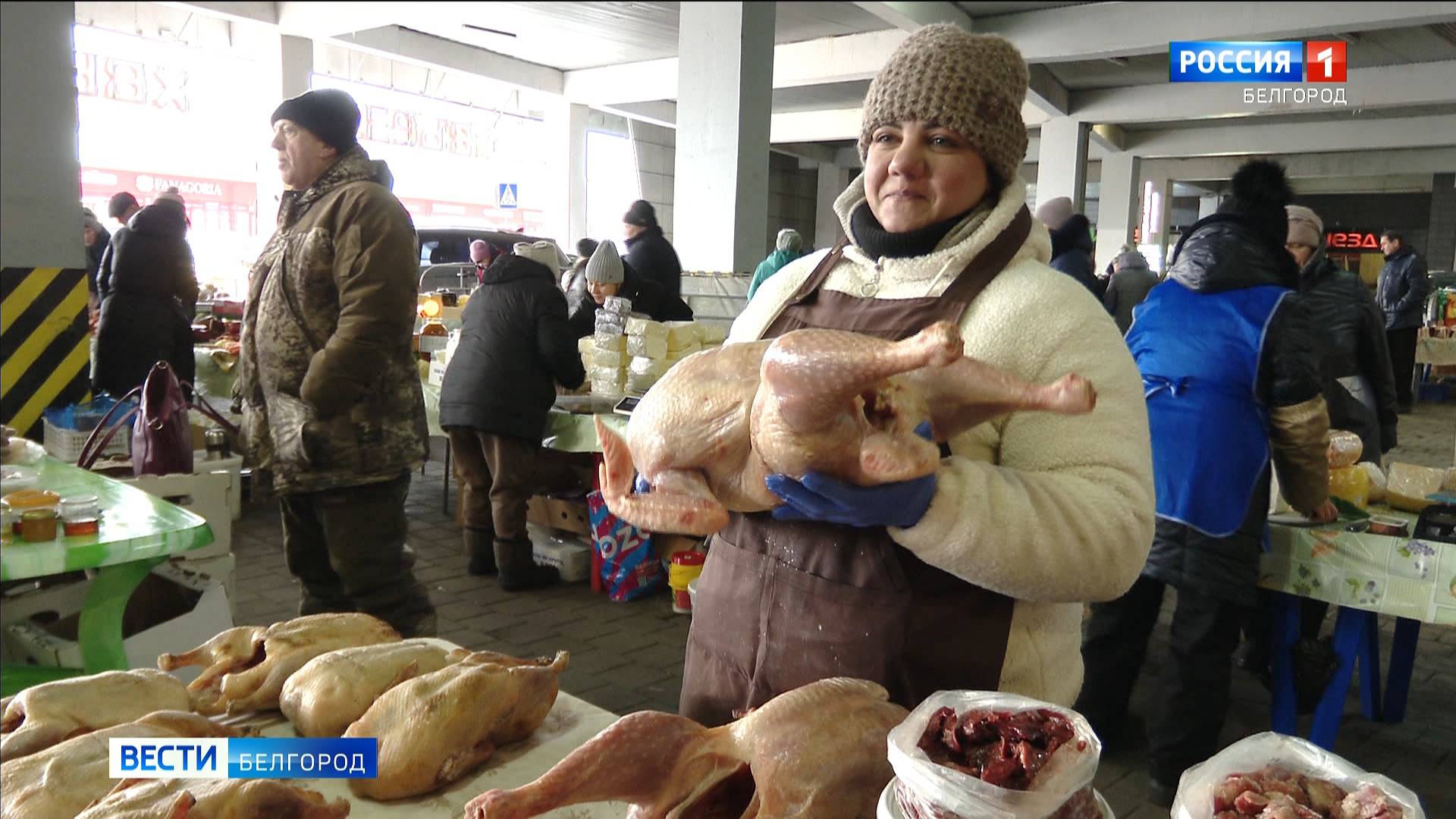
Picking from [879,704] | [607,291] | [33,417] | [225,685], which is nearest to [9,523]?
[225,685]

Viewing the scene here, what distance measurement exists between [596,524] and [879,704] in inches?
151

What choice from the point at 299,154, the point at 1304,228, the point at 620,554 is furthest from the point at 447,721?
the point at 1304,228

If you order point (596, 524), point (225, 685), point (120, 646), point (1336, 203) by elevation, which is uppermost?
point (1336, 203)

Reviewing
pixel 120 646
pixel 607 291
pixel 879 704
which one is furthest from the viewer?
pixel 607 291

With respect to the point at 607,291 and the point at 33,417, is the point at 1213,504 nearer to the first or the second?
the point at 33,417

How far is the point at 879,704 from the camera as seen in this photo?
1.22m

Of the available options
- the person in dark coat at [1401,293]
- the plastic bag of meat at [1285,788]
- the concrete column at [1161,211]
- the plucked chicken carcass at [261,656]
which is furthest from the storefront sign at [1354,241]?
the plucked chicken carcass at [261,656]

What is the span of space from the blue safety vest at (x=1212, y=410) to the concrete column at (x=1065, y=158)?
13022 millimetres

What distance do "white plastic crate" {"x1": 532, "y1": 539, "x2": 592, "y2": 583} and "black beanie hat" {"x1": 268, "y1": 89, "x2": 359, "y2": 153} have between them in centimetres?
283

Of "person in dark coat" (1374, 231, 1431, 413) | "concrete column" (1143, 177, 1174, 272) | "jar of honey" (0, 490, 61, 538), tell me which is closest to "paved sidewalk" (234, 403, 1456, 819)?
"jar of honey" (0, 490, 61, 538)

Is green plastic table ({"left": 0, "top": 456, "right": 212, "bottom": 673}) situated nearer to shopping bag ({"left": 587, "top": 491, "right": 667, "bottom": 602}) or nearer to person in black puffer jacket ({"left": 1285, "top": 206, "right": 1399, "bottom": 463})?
shopping bag ({"left": 587, "top": 491, "right": 667, "bottom": 602})

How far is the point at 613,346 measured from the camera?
516 cm

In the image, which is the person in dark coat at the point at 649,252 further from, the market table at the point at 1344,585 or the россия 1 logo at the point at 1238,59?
the россия 1 logo at the point at 1238,59

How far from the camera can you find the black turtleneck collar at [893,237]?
1.43 m
